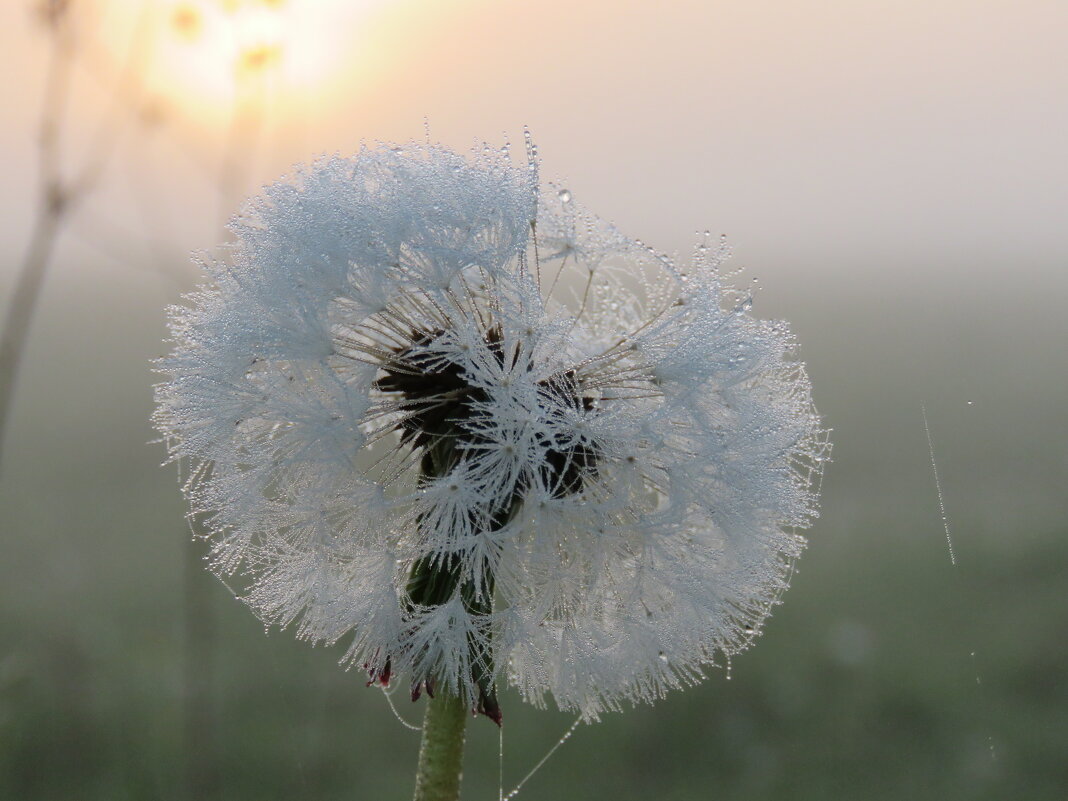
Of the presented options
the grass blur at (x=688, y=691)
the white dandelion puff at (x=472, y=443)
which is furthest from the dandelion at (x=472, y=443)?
the grass blur at (x=688, y=691)

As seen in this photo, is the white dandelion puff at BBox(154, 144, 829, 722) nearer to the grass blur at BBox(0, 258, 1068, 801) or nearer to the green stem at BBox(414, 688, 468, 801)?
the green stem at BBox(414, 688, 468, 801)

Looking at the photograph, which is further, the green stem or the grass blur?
the grass blur

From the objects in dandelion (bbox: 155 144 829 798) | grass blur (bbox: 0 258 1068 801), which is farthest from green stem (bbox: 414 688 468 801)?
grass blur (bbox: 0 258 1068 801)

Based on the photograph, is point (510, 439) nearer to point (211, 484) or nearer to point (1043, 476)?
point (211, 484)

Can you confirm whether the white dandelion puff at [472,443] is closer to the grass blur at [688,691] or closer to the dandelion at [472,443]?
the dandelion at [472,443]

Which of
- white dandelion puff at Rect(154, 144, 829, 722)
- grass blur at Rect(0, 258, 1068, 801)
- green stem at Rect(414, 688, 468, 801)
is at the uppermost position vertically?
white dandelion puff at Rect(154, 144, 829, 722)
